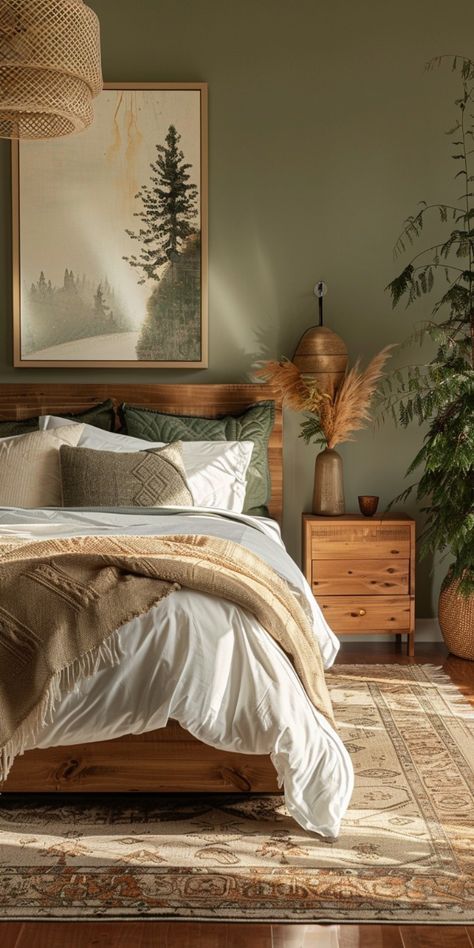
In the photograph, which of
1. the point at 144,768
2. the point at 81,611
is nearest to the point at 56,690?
the point at 81,611

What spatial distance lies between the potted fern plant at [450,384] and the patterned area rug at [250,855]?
1.31 meters

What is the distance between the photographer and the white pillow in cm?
427

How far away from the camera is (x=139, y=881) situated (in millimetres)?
2350

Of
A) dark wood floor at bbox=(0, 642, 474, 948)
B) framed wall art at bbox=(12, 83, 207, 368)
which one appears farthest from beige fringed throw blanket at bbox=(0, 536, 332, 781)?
framed wall art at bbox=(12, 83, 207, 368)

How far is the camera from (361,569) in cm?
450

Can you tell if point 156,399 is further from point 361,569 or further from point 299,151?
point 299,151

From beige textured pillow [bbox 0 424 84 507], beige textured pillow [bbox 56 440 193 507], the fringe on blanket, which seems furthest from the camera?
beige textured pillow [bbox 0 424 84 507]

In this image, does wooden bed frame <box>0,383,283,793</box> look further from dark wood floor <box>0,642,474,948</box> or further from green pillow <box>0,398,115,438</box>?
green pillow <box>0,398,115,438</box>

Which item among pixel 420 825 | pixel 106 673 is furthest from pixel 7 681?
pixel 420 825

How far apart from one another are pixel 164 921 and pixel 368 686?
2004mm

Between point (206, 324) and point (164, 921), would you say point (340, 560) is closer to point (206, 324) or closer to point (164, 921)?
point (206, 324)

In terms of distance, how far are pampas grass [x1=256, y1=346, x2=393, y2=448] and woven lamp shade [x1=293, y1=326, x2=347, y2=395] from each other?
1.5 inches

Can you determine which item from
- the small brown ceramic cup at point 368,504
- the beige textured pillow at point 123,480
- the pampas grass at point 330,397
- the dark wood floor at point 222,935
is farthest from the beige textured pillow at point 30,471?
the dark wood floor at point 222,935

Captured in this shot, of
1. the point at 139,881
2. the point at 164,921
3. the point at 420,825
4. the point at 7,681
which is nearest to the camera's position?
the point at 164,921
